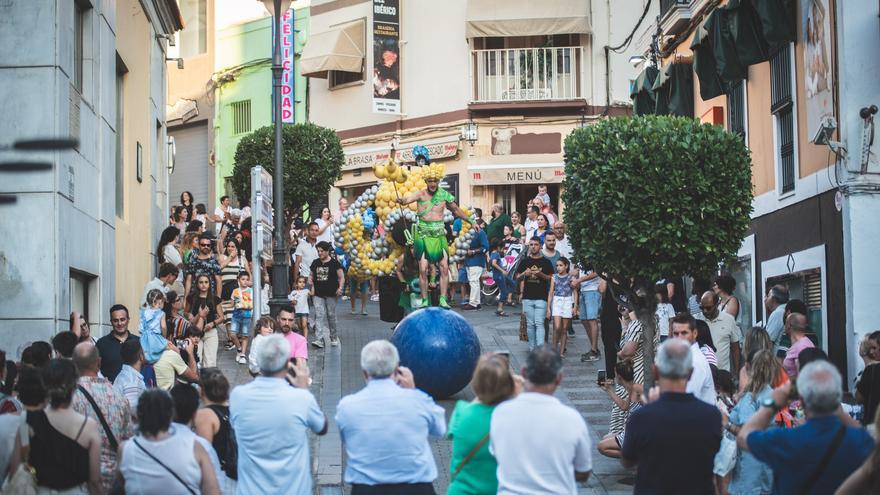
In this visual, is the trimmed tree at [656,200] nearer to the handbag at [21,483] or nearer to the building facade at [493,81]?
the handbag at [21,483]

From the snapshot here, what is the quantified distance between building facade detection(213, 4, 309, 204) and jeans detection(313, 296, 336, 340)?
63.7 feet

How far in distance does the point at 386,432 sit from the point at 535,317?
37.5 ft

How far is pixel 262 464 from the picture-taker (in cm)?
780

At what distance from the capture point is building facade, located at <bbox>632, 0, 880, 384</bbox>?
593 inches

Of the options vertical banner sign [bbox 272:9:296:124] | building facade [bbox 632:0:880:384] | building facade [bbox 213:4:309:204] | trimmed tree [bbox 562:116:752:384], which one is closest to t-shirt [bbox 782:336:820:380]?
trimmed tree [bbox 562:116:752:384]

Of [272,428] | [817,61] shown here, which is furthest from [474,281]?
[272,428]

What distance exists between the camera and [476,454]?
7242mm

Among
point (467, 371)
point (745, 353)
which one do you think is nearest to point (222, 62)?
point (467, 371)

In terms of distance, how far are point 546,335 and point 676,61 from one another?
641cm

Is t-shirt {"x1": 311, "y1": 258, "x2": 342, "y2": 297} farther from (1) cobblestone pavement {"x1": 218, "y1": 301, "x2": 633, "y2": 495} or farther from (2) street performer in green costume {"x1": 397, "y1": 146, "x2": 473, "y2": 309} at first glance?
(2) street performer in green costume {"x1": 397, "y1": 146, "x2": 473, "y2": 309}

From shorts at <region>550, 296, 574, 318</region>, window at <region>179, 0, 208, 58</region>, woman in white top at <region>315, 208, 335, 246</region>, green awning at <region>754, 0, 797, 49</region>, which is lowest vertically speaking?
shorts at <region>550, 296, 574, 318</region>

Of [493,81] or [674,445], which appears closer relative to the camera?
[674,445]

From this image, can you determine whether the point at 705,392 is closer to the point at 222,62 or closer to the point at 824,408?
the point at 824,408

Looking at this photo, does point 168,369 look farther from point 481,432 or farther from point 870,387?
point 870,387
